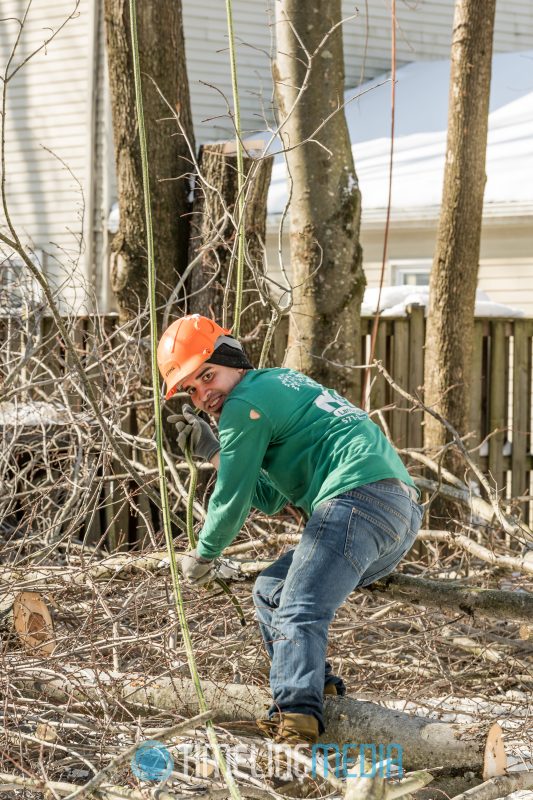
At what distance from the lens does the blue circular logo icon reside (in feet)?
11.2

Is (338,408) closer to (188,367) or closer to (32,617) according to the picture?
(188,367)

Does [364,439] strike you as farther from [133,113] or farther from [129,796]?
[133,113]

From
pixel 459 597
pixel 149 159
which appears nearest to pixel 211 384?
pixel 459 597

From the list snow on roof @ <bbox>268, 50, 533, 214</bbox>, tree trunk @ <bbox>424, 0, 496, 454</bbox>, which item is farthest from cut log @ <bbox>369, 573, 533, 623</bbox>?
snow on roof @ <bbox>268, 50, 533, 214</bbox>

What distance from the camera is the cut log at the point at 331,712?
3.42 m

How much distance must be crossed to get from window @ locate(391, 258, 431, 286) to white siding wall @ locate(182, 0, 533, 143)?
224cm

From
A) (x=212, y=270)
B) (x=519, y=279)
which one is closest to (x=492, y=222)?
(x=519, y=279)

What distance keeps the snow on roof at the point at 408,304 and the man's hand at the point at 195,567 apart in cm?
352

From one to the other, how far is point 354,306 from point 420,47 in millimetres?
10159

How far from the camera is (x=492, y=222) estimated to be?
10.5 m

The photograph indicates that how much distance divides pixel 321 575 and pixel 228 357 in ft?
2.89

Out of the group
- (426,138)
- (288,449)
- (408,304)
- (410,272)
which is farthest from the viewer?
(426,138)

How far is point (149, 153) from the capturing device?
6.57 meters

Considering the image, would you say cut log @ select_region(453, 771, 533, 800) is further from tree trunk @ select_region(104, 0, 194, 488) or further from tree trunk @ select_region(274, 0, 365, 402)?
tree trunk @ select_region(104, 0, 194, 488)
